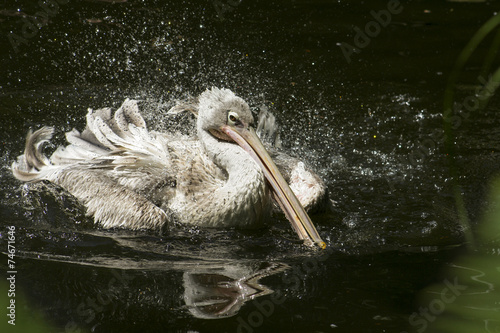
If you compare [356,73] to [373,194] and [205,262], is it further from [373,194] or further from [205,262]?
[205,262]

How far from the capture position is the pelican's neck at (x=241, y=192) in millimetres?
5031

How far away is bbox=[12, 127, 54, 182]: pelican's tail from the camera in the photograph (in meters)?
6.01

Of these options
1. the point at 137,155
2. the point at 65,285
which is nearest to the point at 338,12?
the point at 137,155

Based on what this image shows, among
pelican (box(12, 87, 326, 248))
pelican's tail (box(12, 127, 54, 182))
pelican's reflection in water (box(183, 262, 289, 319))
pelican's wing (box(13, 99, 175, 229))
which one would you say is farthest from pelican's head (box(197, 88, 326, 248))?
pelican's tail (box(12, 127, 54, 182))

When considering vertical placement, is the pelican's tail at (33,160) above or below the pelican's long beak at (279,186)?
above

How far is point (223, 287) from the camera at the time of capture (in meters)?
4.18

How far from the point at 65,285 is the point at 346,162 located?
3346 millimetres

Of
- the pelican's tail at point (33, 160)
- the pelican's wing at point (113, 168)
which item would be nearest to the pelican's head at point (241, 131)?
the pelican's wing at point (113, 168)

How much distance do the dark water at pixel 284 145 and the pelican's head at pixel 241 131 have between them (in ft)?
0.92

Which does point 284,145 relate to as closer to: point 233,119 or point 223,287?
point 233,119

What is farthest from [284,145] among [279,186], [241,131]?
[279,186]

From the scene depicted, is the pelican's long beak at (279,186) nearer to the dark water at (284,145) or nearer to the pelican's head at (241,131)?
the pelican's head at (241,131)

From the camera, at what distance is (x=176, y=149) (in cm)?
554

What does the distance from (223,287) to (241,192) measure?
1027 millimetres
